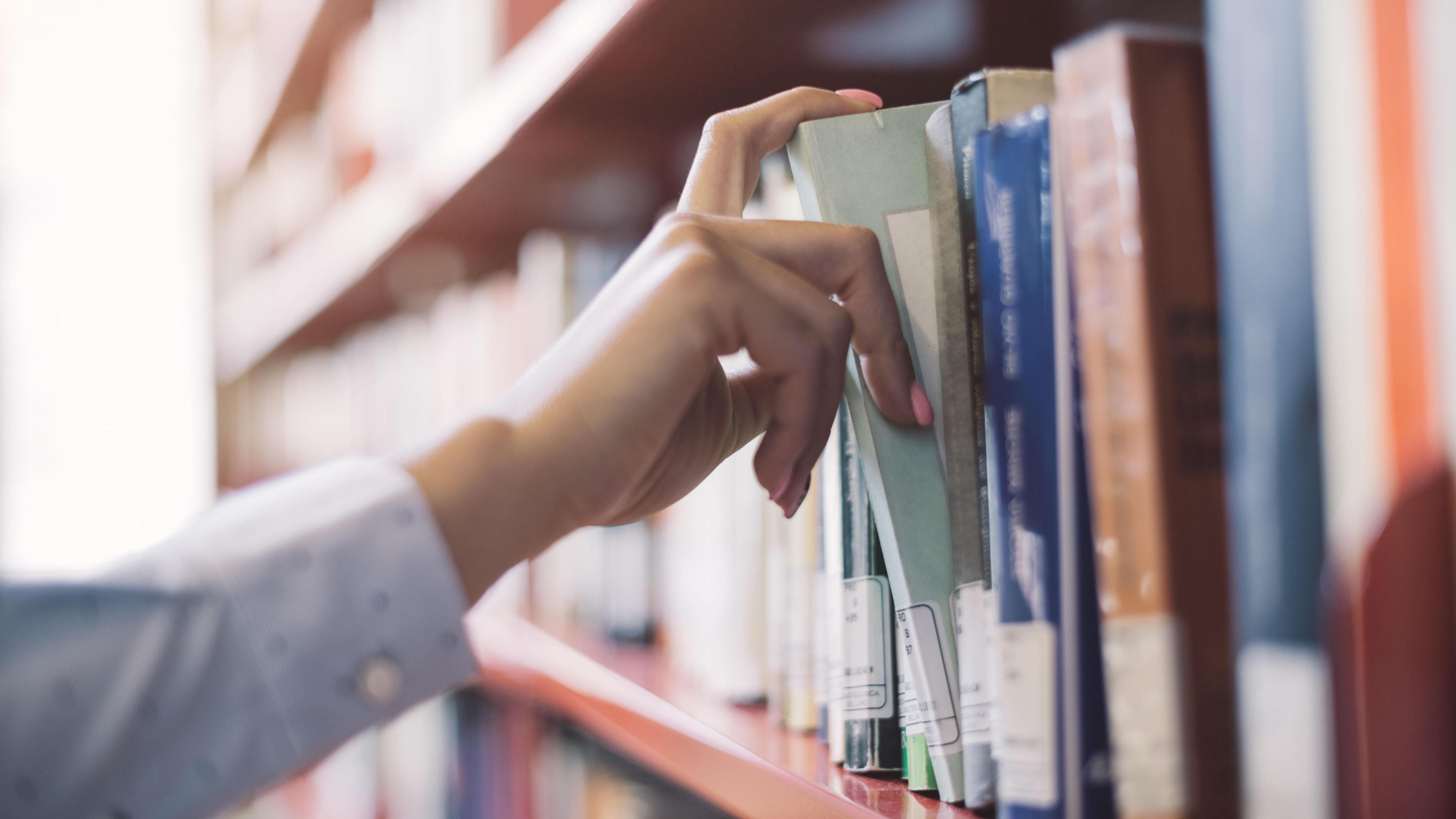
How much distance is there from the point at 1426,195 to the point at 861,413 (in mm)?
259

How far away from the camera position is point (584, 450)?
1.45ft

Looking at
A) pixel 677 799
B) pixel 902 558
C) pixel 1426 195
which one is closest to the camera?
pixel 1426 195

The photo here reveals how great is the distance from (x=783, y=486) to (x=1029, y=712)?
0.17 m

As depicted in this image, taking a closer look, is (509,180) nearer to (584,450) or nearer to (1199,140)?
(584,450)

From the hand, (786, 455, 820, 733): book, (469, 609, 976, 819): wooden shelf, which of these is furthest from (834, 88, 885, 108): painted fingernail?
(469, 609, 976, 819): wooden shelf

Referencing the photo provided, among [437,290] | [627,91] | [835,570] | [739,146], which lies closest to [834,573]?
[835,570]

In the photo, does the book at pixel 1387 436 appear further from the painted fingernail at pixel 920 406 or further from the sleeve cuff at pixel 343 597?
the sleeve cuff at pixel 343 597

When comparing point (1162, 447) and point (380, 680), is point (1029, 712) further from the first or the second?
point (380, 680)

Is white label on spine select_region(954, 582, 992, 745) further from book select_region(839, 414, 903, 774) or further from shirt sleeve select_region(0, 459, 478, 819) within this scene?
shirt sleeve select_region(0, 459, 478, 819)

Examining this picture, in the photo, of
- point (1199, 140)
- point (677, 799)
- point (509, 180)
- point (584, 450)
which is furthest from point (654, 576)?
point (1199, 140)

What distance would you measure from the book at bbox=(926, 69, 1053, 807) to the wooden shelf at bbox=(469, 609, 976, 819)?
0.05 m

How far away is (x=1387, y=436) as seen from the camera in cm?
26

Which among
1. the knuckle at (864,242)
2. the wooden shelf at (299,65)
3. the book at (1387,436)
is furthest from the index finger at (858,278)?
the wooden shelf at (299,65)

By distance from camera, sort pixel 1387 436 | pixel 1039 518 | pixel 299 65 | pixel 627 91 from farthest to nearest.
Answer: pixel 299 65 < pixel 627 91 < pixel 1039 518 < pixel 1387 436
